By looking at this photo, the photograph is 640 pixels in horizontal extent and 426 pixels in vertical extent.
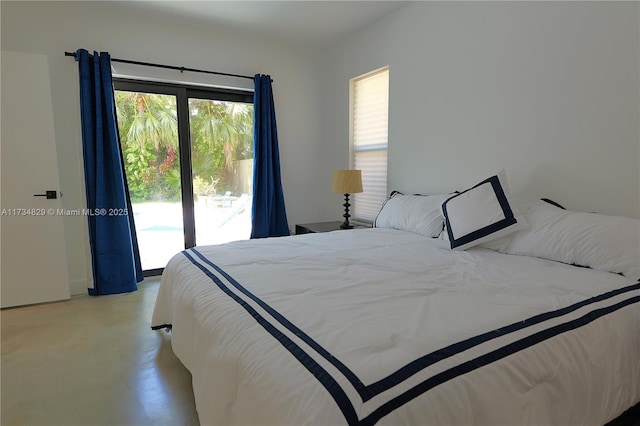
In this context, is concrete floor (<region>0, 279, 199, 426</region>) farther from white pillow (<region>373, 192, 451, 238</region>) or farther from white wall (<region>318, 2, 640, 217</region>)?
white wall (<region>318, 2, 640, 217</region>)

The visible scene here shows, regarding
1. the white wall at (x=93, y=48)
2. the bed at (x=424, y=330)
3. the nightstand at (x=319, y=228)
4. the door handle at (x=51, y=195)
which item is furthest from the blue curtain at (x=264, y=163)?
the bed at (x=424, y=330)

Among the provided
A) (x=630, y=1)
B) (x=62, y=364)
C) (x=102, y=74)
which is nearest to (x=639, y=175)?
(x=630, y=1)

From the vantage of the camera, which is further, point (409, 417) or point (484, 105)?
point (484, 105)

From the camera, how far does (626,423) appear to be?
4.18 ft

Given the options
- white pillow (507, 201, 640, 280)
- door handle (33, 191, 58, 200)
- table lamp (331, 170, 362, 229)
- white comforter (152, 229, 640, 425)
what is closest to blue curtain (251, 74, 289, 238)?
table lamp (331, 170, 362, 229)

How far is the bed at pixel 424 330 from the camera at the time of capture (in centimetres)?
85

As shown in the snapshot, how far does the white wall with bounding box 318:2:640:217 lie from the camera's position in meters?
1.86

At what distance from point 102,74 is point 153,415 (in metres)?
2.80

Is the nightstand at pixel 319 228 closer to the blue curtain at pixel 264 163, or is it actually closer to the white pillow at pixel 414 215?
the blue curtain at pixel 264 163

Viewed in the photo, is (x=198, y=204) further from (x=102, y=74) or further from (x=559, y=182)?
(x=559, y=182)

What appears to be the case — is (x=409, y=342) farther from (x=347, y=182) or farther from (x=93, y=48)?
(x=93, y=48)

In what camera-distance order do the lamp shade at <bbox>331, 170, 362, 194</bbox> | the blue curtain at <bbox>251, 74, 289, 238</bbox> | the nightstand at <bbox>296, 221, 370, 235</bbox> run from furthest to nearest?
1. the blue curtain at <bbox>251, 74, 289, 238</bbox>
2. the nightstand at <bbox>296, 221, 370, 235</bbox>
3. the lamp shade at <bbox>331, 170, 362, 194</bbox>

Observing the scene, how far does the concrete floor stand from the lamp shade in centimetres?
194

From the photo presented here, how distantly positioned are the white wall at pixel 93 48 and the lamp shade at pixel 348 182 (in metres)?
1.10
